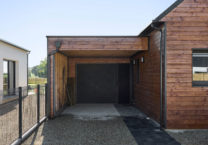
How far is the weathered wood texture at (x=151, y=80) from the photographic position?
18.9 feet

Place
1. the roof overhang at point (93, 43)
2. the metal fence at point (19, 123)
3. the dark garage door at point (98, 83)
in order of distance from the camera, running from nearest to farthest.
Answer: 1. the metal fence at point (19, 123)
2. the roof overhang at point (93, 43)
3. the dark garage door at point (98, 83)

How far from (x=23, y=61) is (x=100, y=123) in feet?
31.8

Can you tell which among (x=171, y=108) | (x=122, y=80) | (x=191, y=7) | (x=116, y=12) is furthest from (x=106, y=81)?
(x=191, y=7)

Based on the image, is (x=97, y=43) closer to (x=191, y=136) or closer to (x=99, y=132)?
(x=99, y=132)

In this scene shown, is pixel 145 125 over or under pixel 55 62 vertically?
under

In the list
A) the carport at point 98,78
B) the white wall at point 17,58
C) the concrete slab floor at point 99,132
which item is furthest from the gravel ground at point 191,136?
the white wall at point 17,58

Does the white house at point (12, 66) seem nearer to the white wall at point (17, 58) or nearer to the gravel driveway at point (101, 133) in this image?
the white wall at point (17, 58)

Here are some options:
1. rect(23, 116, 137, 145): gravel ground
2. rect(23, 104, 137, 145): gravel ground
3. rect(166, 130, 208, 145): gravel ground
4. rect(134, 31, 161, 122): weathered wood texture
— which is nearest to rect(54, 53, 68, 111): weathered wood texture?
rect(23, 104, 137, 145): gravel ground

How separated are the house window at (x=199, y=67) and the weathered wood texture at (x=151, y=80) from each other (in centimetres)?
104

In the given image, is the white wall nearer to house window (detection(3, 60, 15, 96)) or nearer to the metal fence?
house window (detection(3, 60, 15, 96))

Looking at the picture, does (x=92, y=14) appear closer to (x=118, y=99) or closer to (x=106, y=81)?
(x=106, y=81)

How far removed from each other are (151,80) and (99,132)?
2747 millimetres

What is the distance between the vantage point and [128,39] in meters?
6.48

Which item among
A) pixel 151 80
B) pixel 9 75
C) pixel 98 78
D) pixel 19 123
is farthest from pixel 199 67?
pixel 9 75
